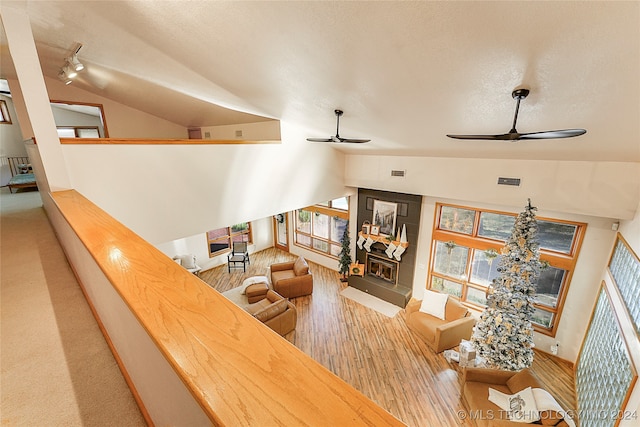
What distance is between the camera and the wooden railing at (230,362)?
50 centimetres

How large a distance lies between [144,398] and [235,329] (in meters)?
0.98

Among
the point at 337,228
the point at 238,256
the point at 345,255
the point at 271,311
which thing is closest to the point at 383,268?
the point at 345,255

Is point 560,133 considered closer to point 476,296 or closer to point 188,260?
point 476,296

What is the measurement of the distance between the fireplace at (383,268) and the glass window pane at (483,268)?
5.62 ft

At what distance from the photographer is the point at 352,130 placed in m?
4.59

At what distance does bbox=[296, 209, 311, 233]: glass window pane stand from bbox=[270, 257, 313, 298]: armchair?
1.86m

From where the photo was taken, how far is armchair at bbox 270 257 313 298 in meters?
6.74

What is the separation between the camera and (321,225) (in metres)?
8.61

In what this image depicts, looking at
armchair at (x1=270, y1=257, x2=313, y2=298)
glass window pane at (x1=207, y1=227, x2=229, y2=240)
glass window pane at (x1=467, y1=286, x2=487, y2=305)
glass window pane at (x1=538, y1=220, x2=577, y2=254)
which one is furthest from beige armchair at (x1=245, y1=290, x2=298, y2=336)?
glass window pane at (x1=538, y1=220, x2=577, y2=254)

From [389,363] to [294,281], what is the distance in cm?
284

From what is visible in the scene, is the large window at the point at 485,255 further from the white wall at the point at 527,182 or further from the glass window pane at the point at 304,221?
the glass window pane at the point at 304,221

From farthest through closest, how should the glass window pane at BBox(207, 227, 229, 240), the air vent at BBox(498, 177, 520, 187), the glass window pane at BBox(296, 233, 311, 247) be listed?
the glass window pane at BBox(296, 233, 311, 247), the glass window pane at BBox(207, 227, 229, 240), the air vent at BBox(498, 177, 520, 187)

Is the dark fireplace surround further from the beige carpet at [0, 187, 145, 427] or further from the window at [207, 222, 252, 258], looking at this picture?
the beige carpet at [0, 187, 145, 427]

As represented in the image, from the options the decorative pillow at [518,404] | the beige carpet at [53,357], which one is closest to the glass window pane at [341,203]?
the decorative pillow at [518,404]
